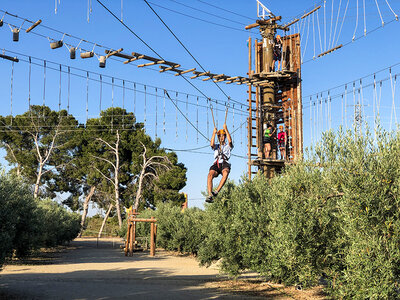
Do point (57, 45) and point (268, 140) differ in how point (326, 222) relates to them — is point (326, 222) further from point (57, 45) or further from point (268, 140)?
point (268, 140)

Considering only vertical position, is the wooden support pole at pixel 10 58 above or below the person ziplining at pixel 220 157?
above

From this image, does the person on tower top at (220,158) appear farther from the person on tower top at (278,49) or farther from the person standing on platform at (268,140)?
the person on tower top at (278,49)

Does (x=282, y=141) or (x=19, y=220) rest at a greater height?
(x=282, y=141)

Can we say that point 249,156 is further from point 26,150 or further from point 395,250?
point 26,150

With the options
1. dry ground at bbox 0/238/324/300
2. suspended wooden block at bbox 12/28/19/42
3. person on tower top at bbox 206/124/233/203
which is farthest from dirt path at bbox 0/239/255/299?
suspended wooden block at bbox 12/28/19/42

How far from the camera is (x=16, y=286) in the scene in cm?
1678

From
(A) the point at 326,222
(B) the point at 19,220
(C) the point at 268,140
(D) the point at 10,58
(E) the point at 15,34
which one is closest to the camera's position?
(A) the point at 326,222

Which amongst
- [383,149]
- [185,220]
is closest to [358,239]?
[383,149]

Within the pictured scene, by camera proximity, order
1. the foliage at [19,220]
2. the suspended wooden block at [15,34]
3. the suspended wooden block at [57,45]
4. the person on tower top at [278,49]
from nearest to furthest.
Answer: the suspended wooden block at [15,34] < the foliage at [19,220] < the suspended wooden block at [57,45] < the person on tower top at [278,49]

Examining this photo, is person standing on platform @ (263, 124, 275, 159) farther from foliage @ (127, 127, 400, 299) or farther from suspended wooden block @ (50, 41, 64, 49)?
suspended wooden block @ (50, 41, 64, 49)

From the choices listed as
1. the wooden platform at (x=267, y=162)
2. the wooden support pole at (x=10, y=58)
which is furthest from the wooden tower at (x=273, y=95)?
the wooden support pole at (x=10, y=58)

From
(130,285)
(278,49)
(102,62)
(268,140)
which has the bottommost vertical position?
(130,285)

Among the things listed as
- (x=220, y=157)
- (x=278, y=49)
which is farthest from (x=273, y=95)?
(x=220, y=157)

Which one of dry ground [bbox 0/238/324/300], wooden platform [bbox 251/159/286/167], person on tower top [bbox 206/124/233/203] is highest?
wooden platform [bbox 251/159/286/167]
